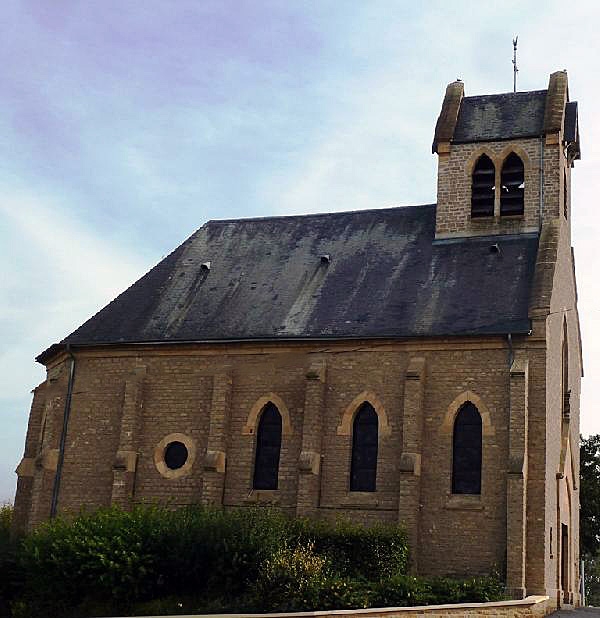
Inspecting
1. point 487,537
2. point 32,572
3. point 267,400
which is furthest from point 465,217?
point 32,572

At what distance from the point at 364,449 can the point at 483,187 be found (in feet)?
31.4

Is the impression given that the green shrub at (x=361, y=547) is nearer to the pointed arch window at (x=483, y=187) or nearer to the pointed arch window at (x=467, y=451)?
the pointed arch window at (x=467, y=451)

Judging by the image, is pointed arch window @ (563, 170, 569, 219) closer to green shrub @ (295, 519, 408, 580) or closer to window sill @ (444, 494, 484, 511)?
window sill @ (444, 494, 484, 511)

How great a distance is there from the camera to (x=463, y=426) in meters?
24.0

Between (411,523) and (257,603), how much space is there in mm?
6038

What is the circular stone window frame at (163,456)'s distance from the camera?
26.1 m

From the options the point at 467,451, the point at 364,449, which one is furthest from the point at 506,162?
the point at 364,449

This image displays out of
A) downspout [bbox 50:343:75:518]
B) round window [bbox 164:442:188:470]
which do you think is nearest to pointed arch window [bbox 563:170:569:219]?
round window [bbox 164:442:188:470]

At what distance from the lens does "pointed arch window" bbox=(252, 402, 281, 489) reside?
25.6 meters

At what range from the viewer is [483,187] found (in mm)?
28562

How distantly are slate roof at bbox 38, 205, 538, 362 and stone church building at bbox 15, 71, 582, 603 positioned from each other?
7 cm

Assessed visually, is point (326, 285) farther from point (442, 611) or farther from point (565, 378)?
point (442, 611)

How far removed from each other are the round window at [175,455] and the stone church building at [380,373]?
64 mm

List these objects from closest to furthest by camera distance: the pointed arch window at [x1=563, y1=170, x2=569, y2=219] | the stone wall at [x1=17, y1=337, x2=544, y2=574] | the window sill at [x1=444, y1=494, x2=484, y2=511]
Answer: the window sill at [x1=444, y1=494, x2=484, y2=511]
the stone wall at [x1=17, y1=337, x2=544, y2=574]
the pointed arch window at [x1=563, y1=170, x2=569, y2=219]
